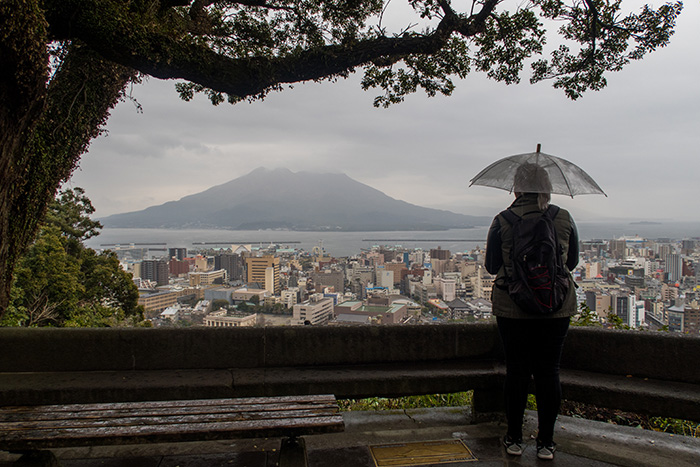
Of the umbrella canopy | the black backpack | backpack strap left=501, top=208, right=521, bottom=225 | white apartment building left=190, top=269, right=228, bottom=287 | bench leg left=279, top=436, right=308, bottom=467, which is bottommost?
white apartment building left=190, top=269, right=228, bottom=287

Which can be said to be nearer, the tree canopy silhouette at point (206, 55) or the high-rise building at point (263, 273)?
the tree canopy silhouette at point (206, 55)

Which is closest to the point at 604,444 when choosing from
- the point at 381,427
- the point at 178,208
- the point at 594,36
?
the point at 381,427

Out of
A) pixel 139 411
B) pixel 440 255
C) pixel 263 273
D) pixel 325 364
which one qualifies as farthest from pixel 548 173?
pixel 440 255

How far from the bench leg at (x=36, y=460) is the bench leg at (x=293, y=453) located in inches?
49.2

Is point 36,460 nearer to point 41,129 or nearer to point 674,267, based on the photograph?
point 41,129

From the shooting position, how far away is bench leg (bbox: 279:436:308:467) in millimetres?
→ 2354

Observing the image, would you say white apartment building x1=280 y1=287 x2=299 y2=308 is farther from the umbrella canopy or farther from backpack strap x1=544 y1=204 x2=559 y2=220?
backpack strap x1=544 y1=204 x2=559 y2=220

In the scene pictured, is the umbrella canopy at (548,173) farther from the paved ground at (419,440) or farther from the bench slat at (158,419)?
the bench slat at (158,419)

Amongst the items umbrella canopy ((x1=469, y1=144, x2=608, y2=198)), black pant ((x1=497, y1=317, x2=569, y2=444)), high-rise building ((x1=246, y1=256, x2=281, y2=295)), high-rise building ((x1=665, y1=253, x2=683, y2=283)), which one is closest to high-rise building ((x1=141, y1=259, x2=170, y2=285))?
high-rise building ((x1=246, y1=256, x2=281, y2=295))

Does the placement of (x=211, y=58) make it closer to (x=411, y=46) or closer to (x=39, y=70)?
(x=39, y=70)

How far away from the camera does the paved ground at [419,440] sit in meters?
2.82

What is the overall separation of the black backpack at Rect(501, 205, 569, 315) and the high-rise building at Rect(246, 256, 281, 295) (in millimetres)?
16148

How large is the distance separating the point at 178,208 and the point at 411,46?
149 metres

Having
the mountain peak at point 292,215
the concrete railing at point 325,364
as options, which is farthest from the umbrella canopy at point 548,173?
the mountain peak at point 292,215
